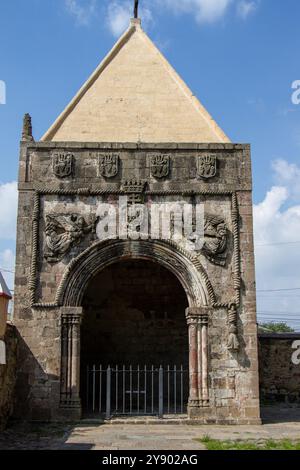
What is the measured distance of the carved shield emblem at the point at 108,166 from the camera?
41.5 feet

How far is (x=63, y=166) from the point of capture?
12641 millimetres

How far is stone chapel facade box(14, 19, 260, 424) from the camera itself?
11891 mm

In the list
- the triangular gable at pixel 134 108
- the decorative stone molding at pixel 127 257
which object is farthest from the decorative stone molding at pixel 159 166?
the decorative stone molding at pixel 127 257

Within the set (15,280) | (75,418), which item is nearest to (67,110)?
(15,280)

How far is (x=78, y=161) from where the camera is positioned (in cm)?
1274

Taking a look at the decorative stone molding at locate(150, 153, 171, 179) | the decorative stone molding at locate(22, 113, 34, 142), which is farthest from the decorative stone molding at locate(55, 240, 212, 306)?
the decorative stone molding at locate(22, 113, 34, 142)

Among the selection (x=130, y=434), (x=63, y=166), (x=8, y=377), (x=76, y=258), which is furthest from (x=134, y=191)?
(x=130, y=434)

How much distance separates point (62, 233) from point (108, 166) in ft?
5.61

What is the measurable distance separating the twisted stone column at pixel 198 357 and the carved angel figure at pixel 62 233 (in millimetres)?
2723

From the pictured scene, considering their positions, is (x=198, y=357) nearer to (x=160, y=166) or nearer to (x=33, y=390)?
(x=33, y=390)

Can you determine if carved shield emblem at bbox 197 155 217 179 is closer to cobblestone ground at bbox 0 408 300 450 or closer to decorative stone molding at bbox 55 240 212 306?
decorative stone molding at bbox 55 240 212 306

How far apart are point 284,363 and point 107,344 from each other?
188 inches

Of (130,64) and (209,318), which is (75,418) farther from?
(130,64)

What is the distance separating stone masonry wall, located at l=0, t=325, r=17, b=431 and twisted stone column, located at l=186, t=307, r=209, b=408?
347cm
